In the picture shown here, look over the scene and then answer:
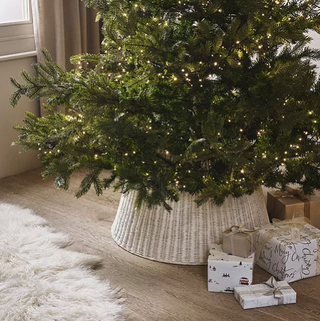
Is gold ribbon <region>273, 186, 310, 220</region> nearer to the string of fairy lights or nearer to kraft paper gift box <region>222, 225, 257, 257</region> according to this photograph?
the string of fairy lights

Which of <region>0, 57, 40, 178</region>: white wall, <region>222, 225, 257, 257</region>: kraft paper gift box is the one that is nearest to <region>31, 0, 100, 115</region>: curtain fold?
<region>0, 57, 40, 178</region>: white wall

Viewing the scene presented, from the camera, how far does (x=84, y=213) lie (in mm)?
2590

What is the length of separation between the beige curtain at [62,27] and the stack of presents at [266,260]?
1644 mm

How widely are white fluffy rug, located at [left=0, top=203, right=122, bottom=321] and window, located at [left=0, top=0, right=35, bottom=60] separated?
110 cm

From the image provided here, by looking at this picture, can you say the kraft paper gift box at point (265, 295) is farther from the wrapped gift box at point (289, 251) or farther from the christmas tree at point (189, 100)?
the christmas tree at point (189, 100)

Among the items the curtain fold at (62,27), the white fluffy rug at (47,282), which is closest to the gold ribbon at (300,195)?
the white fluffy rug at (47,282)

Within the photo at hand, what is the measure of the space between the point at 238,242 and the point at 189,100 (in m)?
0.55

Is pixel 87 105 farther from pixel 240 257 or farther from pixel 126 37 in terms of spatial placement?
pixel 240 257

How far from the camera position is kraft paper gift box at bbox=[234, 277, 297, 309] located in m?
1.81

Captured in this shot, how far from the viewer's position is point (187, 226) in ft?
6.79

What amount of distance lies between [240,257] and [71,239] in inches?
30.8

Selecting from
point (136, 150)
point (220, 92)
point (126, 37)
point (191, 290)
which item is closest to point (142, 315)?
point (191, 290)

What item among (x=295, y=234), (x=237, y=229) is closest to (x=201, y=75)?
(x=237, y=229)

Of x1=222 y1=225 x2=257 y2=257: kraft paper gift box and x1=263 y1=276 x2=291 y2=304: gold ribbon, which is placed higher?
x1=222 y1=225 x2=257 y2=257: kraft paper gift box
